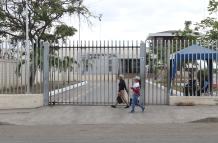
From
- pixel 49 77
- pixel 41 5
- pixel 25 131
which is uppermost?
pixel 41 5

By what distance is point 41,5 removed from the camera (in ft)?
120

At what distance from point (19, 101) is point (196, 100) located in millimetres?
7527

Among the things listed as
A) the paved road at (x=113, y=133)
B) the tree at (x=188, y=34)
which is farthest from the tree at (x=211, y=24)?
the paved road at (x=113, y=133)

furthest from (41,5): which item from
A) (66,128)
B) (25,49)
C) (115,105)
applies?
(66,128)

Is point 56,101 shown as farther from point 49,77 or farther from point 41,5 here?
point 41,5

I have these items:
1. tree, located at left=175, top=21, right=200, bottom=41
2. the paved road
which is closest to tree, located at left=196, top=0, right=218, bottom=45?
tree, located at left=175, top=21, right=200, bottom=41

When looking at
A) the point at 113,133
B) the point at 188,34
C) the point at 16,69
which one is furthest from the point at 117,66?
the point at 188,34

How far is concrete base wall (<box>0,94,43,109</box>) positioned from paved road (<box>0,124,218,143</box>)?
17.0ft

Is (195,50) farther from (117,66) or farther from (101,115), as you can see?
(101,115)

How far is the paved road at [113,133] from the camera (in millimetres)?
12992

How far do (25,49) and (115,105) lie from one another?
15.6ft

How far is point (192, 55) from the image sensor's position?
22.6m

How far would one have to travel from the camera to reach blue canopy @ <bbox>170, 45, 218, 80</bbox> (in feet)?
73.9

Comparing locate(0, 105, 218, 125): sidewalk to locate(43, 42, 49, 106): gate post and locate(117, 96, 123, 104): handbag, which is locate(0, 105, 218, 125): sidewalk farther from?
locate(43, 42, 49, 106): gate post
